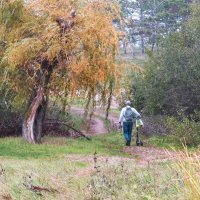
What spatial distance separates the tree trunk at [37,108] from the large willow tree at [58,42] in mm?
41

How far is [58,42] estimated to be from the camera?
54.0 feet

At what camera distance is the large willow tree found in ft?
54.0

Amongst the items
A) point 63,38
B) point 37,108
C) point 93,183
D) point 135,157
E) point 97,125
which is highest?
point 63,38

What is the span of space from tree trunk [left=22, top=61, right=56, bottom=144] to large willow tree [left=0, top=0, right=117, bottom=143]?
0.14 feet

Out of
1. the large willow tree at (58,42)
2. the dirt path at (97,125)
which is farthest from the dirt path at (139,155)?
the large willow tree at (58,42)

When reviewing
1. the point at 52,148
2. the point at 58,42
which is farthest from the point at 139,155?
the point at 58,42

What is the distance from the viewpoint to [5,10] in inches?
662

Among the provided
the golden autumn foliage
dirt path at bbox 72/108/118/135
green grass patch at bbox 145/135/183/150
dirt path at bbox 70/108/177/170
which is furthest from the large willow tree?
dirt path at bbox 72/108/118/135

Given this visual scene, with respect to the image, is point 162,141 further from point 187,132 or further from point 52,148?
point 52,148

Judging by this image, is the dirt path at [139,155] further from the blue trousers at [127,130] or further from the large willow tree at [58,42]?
the large willow tree at [58,42]

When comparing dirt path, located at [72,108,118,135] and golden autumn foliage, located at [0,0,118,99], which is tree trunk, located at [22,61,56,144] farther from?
dirt path, located at [72,108,118,135]

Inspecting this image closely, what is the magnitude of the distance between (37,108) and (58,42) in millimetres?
3152

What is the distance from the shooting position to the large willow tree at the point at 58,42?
16469mm

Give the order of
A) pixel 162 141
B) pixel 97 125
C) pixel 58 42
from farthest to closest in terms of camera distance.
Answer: pixel 97 125, pixel 162 141, pixel 58 42
